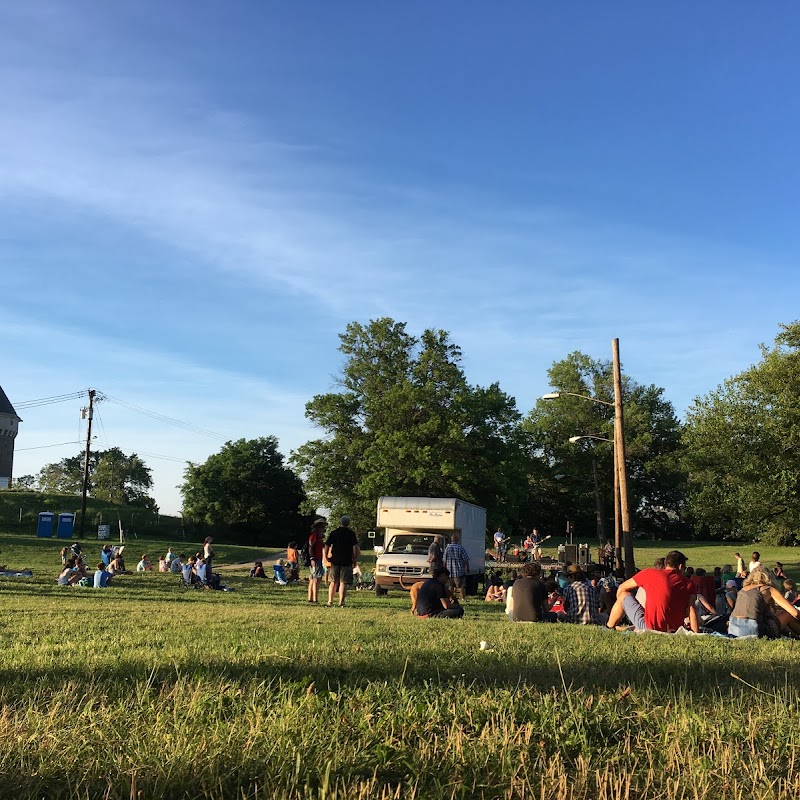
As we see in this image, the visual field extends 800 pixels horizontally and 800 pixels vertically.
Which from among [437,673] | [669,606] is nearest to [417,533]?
[669,606]

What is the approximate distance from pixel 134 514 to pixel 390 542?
1936 inches

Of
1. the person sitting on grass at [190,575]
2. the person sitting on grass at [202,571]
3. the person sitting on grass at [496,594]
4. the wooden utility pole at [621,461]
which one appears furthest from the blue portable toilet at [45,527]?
the person sitting on grass at [496,594]

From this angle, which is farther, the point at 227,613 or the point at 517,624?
the point at 227,613

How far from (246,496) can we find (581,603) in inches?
2810

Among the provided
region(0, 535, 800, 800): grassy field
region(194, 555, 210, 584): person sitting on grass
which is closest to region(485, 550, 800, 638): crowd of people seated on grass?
region(0, 535, 800, 800): grassy field

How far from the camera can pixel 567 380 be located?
8675cm

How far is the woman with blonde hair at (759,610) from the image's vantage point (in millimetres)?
10852

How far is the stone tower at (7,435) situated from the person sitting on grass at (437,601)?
94326 millimetres

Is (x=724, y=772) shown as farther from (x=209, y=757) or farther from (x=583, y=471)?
(x=583, y=471)

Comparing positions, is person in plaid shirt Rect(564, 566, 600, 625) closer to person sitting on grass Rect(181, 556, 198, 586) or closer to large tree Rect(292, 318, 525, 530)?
person sitting on grass Rect(181, 556, 198, 586)

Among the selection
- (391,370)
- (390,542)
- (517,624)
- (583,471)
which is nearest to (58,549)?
(390,542)

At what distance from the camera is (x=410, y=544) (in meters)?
25.0

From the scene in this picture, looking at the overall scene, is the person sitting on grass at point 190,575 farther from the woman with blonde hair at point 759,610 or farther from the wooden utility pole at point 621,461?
the woman with blonde hair at point 759,610

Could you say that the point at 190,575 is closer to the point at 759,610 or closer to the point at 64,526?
the point at 759,610
